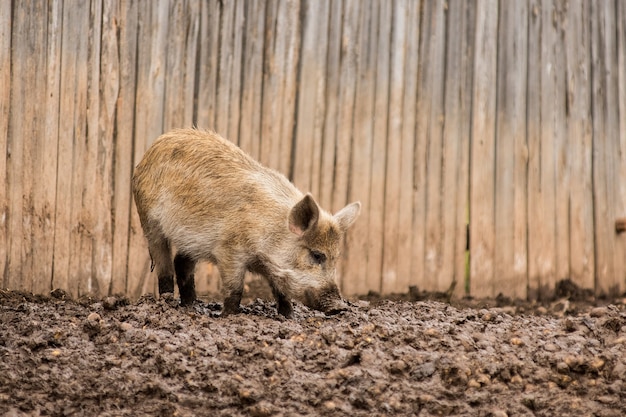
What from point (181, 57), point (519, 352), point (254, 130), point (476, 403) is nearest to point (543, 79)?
point (254, 130)

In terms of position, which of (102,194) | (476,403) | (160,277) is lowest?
(476,403)

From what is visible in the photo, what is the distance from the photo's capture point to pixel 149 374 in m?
4.46

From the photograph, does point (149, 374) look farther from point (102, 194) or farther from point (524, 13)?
point (524, 13)

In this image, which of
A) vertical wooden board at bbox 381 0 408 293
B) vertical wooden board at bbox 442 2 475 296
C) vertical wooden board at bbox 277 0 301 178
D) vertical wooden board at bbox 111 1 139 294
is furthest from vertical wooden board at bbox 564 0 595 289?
vertical wooden board at bbox 111 1 139 294

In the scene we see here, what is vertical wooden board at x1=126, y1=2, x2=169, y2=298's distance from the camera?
677 centimetres

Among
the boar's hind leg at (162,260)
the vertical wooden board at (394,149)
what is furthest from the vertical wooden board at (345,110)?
the boar's hind leg at (162,260)

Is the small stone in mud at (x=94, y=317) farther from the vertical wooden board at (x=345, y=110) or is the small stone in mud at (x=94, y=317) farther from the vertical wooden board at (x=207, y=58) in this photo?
the vertical wooden board at (x=345, y=110)

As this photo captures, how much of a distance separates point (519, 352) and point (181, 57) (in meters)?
3.47

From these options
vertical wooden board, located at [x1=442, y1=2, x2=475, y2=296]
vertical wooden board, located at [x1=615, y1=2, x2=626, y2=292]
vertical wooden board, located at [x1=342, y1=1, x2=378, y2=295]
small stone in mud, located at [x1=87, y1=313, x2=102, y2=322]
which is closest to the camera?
small stone in mud, located at [x1=87, y1=313, x2=102, y2=322]

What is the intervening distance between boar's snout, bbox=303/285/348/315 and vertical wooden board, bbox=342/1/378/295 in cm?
130

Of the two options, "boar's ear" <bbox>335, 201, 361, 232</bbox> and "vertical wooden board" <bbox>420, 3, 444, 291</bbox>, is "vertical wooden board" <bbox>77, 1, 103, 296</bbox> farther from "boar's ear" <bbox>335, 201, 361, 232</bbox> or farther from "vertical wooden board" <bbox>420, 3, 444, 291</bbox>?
"vertical wooden board" <bbox>420, 3, 444, 291</bbox>

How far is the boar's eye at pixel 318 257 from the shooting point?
601cm

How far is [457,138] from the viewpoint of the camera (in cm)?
754

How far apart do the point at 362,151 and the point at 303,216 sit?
155 centimetres
